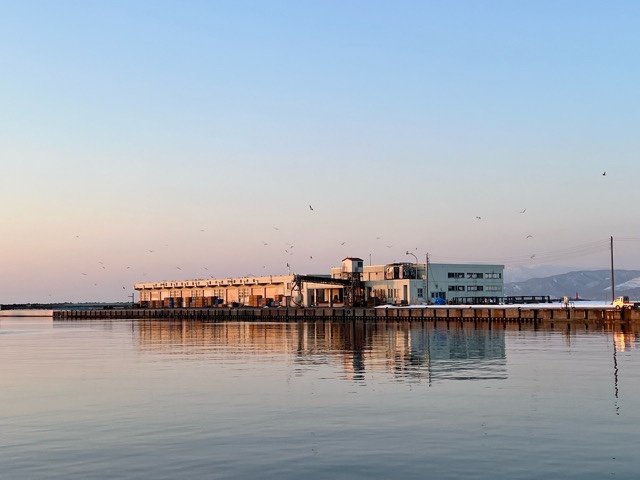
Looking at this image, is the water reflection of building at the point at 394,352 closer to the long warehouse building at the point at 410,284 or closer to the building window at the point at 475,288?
the long warehouse building at the point at 410,284

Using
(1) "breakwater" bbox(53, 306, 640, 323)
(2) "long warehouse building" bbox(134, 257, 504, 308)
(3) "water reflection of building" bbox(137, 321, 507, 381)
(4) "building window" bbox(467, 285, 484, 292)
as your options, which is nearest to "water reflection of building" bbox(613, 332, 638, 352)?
(3) "water reflection of building" bbox(137, 321, 507, 381)

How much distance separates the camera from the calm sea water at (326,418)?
22.8 meters

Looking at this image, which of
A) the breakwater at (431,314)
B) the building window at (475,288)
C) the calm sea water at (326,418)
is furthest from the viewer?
the building window at (475,288)

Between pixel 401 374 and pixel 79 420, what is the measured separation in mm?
19871

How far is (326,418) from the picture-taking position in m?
30.6

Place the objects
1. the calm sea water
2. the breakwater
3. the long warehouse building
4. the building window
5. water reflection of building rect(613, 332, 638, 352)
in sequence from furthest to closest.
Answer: the building window → the long warehouse building → the breakwater → water reflection of building rect(613, 332, 638, 352) → the calm sea water

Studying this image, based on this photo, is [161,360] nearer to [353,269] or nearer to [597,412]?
[597,412]

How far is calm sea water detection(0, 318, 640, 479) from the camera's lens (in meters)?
22.8

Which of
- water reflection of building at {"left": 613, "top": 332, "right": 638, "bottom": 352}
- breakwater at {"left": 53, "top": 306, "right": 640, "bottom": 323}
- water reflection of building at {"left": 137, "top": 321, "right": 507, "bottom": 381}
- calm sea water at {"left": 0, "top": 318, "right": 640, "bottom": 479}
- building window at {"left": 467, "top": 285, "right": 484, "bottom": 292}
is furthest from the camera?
building window at {"left": 467, "top": 285, "right": 484, "bottom": 292}

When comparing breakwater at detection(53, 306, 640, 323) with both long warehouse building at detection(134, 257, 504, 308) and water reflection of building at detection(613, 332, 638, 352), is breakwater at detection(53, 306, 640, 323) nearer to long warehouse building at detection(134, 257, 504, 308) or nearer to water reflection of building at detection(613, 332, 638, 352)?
long warehouse building at detection(134, 257, 504, 308)

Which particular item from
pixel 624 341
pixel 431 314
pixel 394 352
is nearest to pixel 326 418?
pixel 394 352

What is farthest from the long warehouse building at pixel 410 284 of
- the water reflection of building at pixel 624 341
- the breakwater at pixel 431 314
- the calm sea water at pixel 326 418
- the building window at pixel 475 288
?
the calm sea water at pixel 326 418

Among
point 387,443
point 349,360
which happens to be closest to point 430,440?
point 387,443

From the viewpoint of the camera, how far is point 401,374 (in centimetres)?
4575
